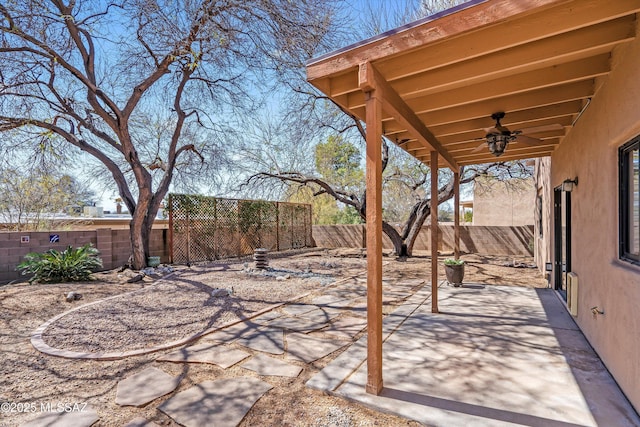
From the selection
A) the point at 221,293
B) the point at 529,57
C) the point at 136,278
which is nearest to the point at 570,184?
Answer: the point at 529,57

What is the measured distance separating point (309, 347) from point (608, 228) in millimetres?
2901

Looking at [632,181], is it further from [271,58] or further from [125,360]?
[271,58]

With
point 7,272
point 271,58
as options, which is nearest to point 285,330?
point 271,58

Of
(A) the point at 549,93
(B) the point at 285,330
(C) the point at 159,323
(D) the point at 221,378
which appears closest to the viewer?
(D) the point at 221,378

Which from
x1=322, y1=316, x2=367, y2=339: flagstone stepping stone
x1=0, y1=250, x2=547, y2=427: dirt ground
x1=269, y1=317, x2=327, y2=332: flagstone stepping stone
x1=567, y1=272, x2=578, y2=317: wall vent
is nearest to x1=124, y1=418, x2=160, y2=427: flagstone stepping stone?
x1=0, y1=250, x2=547, y2=427: dirt ground

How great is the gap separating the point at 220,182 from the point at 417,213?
6634mm

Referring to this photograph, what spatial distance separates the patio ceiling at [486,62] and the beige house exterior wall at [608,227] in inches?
9.1

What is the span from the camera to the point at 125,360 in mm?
3070

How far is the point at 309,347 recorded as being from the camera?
3.35 m

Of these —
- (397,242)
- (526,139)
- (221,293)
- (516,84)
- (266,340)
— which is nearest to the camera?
(516,84)

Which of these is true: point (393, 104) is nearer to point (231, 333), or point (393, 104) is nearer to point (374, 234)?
point (374, 234)

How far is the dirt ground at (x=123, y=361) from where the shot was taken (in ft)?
7.24

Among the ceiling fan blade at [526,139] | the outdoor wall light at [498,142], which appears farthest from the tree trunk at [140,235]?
the ceiling fan blade at [526,139]

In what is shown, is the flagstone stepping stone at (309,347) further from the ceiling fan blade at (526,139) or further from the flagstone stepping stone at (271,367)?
the ceiling fan blade at (526,139)
